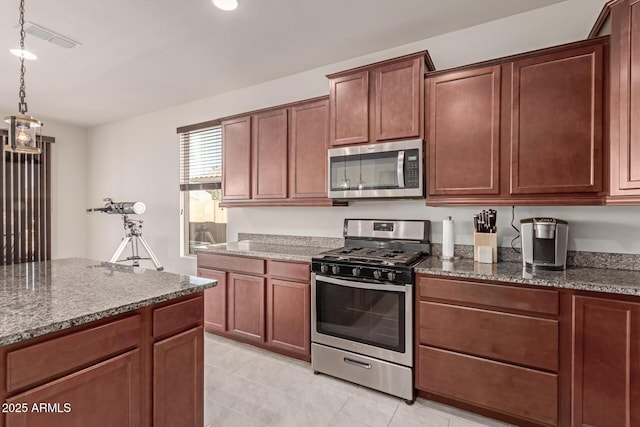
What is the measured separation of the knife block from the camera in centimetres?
223

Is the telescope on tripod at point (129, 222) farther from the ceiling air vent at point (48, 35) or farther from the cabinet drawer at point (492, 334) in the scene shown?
the cabinet drawer at point (492, 334)

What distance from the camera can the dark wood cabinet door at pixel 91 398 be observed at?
106cm

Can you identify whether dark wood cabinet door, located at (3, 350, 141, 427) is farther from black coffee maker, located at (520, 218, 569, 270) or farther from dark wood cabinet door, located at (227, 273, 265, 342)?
black coffee maker, located at (520, 218, 569, 270)

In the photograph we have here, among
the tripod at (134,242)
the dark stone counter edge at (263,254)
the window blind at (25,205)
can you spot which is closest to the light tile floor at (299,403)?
the dark stone counter edge at (263,254)

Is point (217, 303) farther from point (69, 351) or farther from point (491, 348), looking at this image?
point (491, 348)

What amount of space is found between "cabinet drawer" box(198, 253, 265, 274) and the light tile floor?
0.80 meters

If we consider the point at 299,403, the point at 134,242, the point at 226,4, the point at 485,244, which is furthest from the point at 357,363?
the point at 134,242

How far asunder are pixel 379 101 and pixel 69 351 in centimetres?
237

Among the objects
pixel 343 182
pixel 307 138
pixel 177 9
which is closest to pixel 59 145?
pixel 177 9

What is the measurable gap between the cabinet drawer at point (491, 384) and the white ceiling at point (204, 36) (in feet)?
7.92

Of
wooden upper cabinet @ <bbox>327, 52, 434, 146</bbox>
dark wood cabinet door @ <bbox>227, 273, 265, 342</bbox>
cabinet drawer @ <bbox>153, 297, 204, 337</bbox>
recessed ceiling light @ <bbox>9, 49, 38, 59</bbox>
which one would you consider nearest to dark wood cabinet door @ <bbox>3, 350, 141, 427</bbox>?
cabinet drawer @ <bbox>153, 297, 204, 337</bbox>

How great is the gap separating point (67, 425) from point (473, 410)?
2.17 metres

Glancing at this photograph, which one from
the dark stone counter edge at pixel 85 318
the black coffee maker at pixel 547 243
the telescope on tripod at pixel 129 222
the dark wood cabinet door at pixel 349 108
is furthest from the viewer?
the telescope on tripod at pixel 129 222

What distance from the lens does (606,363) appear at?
1.64 metres
